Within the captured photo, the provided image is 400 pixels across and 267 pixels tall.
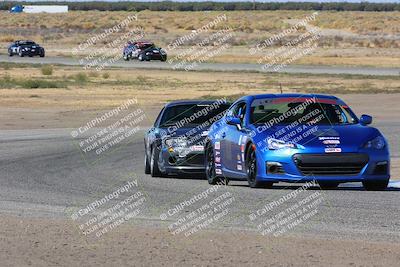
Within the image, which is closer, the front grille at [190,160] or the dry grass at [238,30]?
the front grille at [190,160]

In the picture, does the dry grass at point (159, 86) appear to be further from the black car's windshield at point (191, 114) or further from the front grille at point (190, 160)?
the front grille at point (190, 160)

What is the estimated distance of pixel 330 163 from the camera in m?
15.1

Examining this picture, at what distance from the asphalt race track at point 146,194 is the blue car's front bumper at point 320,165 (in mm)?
223

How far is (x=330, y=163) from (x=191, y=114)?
203 inches

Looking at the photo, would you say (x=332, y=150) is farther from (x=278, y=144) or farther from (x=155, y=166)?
(x=155, y=166)

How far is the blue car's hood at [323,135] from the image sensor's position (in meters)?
15.1

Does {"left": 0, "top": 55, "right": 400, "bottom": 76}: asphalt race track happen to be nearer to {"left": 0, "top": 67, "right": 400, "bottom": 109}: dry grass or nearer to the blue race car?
{"left": 0, "top": 67, "right": 400, "bottom": 109}: dry grass

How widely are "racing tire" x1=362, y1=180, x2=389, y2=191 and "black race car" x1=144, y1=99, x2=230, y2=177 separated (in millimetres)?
3750

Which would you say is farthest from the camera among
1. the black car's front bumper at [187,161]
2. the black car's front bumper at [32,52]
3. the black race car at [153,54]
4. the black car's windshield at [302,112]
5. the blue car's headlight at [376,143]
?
the black car's front bumper at [32,52]

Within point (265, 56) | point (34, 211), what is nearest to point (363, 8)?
point (265, 56)

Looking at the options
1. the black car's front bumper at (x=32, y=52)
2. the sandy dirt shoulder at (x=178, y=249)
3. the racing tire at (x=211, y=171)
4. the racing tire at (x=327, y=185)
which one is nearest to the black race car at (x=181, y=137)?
the racing tire at (x=211, y=171)

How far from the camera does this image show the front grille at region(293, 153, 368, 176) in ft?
49.4

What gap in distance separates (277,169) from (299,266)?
6.04 meters

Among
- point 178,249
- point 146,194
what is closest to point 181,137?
point 146,194
